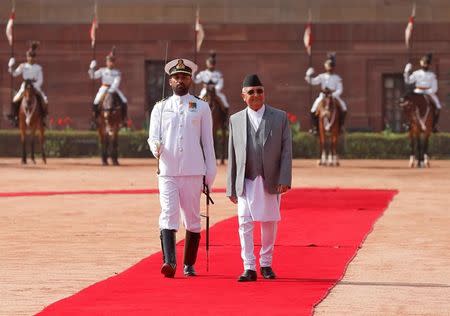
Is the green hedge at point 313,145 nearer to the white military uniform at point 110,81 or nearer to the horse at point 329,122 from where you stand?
the horse at point 329,122

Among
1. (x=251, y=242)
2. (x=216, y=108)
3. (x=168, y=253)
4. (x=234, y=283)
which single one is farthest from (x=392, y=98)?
(x=234, y=283)

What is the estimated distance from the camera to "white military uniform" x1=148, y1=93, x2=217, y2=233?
46.2 ft

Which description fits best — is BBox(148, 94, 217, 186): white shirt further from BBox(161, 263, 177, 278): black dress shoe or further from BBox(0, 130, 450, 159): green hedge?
BBox(0, 130, 450, 159): green hedge

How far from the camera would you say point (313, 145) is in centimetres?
4225

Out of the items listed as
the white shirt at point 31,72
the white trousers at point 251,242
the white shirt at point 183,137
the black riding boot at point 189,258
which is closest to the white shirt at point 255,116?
the white shirt at point 183,137

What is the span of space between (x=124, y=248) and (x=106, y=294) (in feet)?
12.8

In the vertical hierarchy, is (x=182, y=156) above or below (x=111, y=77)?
above

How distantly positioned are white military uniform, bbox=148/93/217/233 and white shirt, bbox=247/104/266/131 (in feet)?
1.35

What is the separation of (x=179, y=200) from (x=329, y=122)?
A: 23.4 metres

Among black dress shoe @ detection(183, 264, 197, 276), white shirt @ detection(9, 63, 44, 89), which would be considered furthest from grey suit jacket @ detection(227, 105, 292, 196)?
white shirt @ detection(9, 63, 44, 89)

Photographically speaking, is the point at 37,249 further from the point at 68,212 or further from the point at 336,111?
the point at 336,111

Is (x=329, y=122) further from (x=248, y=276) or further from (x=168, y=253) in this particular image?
(x=248, y=276)

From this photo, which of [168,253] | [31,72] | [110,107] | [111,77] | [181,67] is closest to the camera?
[168,253]
